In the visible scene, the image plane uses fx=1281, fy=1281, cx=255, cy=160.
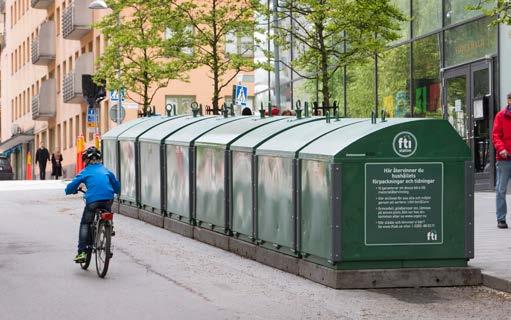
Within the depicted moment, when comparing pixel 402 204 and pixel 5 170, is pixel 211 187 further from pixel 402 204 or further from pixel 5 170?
pixel 5 170

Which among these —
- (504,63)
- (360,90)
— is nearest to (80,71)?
(360,90)

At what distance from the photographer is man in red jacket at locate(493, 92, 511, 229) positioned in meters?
17.1

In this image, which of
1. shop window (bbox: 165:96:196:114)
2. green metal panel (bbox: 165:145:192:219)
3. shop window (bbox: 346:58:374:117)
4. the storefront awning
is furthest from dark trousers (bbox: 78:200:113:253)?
the storefront awning

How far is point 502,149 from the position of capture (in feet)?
56.2

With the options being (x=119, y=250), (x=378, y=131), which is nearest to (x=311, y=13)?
(x=119, y=250)

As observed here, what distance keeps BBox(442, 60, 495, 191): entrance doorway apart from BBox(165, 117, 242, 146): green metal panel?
7177 mm

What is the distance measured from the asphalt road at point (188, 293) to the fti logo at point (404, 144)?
1.37 metres

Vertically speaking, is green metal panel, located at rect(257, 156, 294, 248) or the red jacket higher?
the red jacket

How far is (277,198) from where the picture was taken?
46.9 feet

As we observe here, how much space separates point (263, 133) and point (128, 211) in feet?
25.4

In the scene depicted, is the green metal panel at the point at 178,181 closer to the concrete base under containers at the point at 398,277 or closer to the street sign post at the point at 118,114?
the concrete base under containers at the point at 398,277

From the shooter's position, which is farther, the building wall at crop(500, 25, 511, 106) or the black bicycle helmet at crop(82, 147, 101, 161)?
Result: the building wall at crop(500, 25, 511, 106)

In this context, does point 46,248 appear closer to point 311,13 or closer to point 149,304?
point 149,304

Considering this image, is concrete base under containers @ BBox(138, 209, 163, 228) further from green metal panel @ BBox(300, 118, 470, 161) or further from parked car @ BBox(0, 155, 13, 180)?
parked car @ BBox(0, 155, 13, 180)
